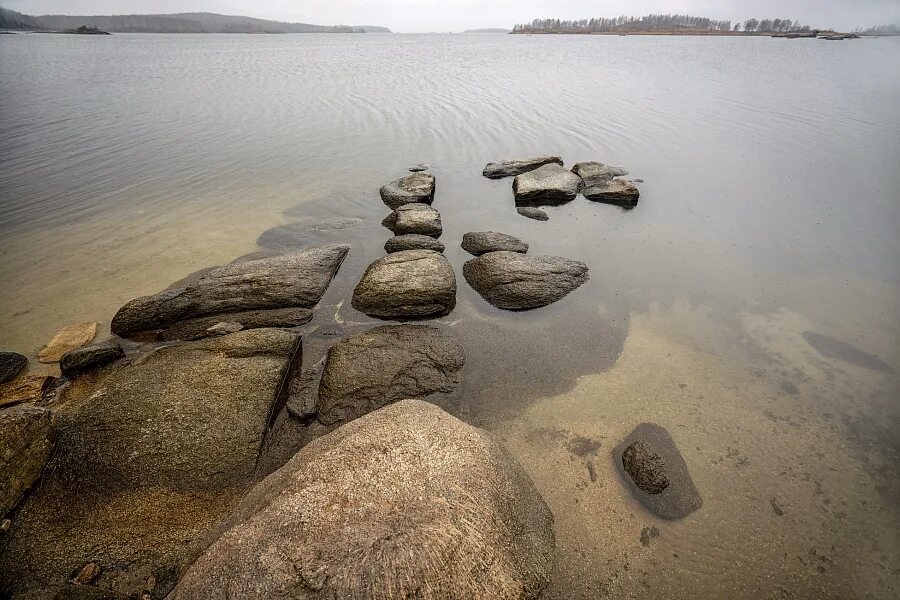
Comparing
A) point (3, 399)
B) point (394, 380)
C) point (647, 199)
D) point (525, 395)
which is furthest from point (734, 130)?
point (3, 399)

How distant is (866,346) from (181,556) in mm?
6965

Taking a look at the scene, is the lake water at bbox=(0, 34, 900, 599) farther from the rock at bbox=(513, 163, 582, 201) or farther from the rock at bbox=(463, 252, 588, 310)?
the rock at bbox=(513, 163, 582, 201)

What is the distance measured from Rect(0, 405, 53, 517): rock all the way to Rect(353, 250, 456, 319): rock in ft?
9.67

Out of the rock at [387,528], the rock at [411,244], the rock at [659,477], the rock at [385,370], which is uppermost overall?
the rock at [387,528]

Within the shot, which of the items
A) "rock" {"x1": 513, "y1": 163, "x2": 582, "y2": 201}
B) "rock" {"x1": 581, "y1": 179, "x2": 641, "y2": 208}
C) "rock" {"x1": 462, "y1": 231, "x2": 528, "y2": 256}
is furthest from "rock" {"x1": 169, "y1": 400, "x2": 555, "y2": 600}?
"rock" {"x1": 581, "y1": 179, "x2": 641, "y2": 208}

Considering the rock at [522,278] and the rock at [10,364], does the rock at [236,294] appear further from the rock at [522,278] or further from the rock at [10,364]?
the rock at [522,278]

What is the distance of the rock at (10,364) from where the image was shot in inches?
158

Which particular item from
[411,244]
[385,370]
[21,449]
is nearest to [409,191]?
[411,244]

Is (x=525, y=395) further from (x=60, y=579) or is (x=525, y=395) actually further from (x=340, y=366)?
(x=60, y=579)

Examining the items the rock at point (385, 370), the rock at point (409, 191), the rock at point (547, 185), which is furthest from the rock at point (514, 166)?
the rock at point (385, 370)

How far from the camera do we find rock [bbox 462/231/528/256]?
637cm

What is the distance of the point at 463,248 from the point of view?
6.62 metres

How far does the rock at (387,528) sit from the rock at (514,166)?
321 inches

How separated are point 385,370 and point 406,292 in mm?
1258
